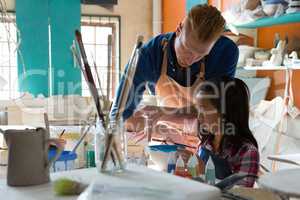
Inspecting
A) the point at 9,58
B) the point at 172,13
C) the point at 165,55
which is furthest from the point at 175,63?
the point at 9,58

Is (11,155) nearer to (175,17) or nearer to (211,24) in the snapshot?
(211,24)

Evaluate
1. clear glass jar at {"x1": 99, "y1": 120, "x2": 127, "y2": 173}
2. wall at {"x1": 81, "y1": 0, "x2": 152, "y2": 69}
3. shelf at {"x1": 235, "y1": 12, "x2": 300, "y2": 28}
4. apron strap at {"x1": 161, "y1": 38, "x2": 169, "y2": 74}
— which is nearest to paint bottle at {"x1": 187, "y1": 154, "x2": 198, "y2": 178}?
clear glass jar at {"x1": 99, "y1": 120, "x2": 127, "y2": 173}

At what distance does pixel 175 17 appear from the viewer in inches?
150

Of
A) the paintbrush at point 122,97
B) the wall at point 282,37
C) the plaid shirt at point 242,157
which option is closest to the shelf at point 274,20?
the wall at point 282,37

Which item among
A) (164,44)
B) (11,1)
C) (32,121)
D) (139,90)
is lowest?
(32,121)

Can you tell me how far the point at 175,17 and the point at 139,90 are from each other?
7.38 feet

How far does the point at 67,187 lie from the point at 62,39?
3226 millimetres

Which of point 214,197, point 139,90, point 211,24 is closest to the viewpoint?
point 214,197

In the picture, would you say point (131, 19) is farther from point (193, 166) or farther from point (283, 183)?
point (283, 183)

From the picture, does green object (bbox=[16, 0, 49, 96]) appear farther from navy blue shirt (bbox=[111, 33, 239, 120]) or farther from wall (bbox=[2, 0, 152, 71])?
navy blue shirt (bbox=[111, 33, 239, 120])

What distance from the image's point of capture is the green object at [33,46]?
12.1 ft

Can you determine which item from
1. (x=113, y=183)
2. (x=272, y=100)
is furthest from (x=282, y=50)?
(x=113, y=183)

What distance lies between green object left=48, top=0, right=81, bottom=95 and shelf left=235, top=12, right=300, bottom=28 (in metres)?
1.80

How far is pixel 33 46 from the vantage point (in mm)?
3715
